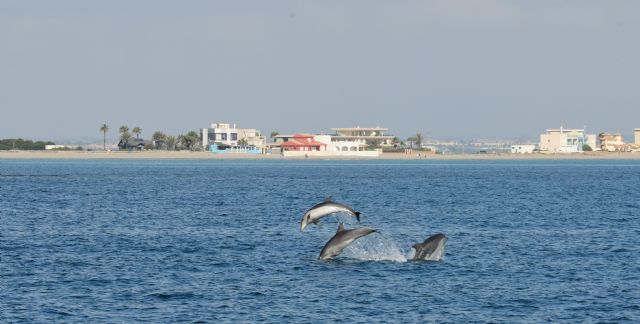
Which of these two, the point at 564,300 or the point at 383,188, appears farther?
the point at 383,188

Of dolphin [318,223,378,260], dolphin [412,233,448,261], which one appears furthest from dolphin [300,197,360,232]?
dolphin [412,233,448,261]

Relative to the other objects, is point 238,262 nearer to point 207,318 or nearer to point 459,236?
point 207,318

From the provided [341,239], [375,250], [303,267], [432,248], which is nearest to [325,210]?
[341,239]

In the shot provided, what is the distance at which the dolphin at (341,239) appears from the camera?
4131 cm

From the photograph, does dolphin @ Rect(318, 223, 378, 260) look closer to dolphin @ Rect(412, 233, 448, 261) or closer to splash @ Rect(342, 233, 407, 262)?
splash @ Rect(342, 233, 407, 262)

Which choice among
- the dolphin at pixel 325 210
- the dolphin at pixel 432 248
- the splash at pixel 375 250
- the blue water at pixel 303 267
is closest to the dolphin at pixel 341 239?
the blue water at pixel 303 267

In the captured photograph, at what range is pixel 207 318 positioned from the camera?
3266 cm

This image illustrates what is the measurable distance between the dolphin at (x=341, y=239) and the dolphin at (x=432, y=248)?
11.8 ft

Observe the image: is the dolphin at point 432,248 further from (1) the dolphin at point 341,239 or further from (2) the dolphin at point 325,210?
(2) the dolphin at point 325,210

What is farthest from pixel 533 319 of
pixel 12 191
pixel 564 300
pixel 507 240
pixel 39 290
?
pixel 12 191

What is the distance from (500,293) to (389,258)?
961 cm

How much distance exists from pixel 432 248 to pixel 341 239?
15.6ft

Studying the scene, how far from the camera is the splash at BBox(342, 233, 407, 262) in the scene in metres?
46.4

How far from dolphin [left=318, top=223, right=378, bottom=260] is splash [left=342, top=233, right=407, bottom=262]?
1.92 meters
